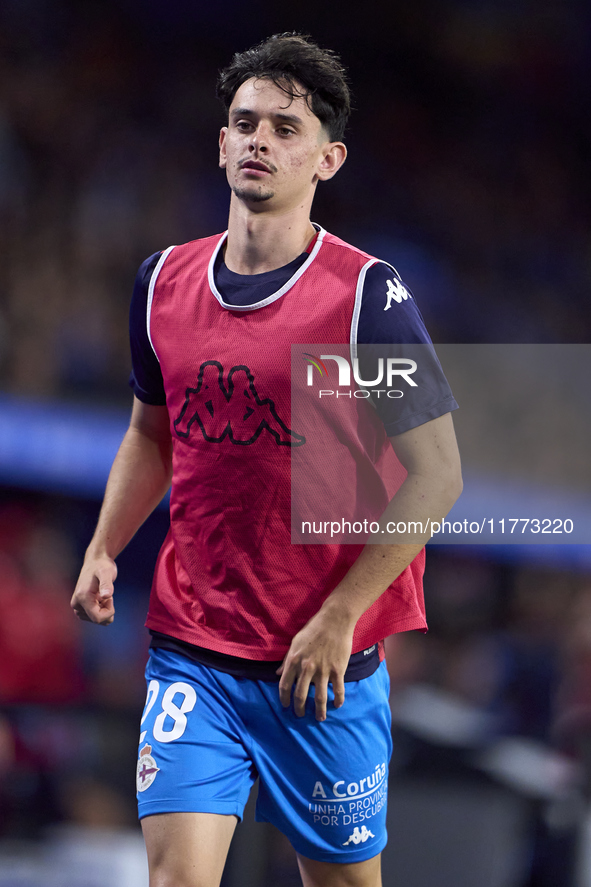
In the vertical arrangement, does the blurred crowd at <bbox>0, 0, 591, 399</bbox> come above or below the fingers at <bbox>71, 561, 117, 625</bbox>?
above

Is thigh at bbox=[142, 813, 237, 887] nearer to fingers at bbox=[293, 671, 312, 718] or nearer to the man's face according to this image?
fingers at bbox=[293, 671, 312, 718]

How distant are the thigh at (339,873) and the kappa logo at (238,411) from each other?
3.33 feet

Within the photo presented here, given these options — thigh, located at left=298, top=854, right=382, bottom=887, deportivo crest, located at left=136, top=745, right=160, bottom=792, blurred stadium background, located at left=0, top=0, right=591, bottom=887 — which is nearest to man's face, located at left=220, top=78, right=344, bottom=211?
deportivo crest, located at left=136, top=745, right=160, bottom=792

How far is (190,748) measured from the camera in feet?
6.76

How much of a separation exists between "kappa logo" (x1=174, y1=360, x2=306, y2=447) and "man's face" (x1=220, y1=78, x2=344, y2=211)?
428mm

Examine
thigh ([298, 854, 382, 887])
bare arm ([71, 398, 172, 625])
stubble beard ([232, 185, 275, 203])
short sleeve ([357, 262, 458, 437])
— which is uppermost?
stubble beard ([232, 185, 275, 203])

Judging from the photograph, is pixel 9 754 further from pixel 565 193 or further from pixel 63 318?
pixel 565 193

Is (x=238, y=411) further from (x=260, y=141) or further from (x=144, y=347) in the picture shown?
(x=260, y=141)

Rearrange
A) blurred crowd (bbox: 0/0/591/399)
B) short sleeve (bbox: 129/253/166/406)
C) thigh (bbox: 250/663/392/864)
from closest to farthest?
1. thigh (bbox: 250/663/392/864)
2. short sleeve (bbox: 129/253/166/406)
3. blurred crowd (bbox: 0/0/591/399)

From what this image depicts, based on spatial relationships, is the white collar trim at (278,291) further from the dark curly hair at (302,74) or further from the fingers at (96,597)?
the fingers at (96,597)

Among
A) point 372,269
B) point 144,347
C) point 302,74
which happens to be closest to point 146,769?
point 144,347

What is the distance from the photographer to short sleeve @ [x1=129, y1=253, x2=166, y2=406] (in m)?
2.38

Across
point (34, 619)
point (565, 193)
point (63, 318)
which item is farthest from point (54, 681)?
point (565, 193)

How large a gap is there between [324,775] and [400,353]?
988 mm
